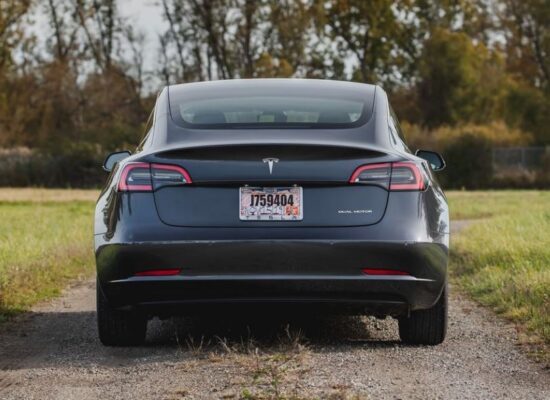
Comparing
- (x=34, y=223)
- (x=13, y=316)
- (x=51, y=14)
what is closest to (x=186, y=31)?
(x=51, y=14)

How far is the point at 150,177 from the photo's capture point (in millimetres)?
6250

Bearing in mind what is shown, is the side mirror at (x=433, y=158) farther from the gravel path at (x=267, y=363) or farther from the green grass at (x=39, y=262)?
the green grass at (x=39, y=262)

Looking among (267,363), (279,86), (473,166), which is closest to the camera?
(267,363)

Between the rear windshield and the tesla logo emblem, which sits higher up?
the rear windshield

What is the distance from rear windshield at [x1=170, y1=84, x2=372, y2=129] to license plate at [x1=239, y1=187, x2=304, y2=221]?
20.9 inches

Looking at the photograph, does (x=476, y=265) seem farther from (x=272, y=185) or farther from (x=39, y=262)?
(x=272, y=185)

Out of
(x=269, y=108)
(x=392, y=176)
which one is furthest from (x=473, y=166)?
(x=392, y=176)

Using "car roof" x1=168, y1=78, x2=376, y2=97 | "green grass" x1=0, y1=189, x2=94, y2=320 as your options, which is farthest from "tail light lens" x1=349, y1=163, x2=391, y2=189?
"green grass" x1=0, y1=189, x2=94, y2=320

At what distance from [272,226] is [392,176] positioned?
2.37 feet

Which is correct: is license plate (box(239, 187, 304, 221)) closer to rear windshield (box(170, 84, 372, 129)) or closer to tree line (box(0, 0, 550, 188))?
rear windshield (box(170, 84, 372, 129))

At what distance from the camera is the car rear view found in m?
6.12

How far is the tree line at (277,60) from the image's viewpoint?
50.4m

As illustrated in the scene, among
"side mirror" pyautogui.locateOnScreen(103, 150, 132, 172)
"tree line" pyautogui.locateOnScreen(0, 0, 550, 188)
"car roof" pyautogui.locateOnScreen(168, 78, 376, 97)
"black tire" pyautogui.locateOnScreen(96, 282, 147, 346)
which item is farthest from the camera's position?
"tree line" pyautogui.locateOnScreen(0, 0, 550, 188)

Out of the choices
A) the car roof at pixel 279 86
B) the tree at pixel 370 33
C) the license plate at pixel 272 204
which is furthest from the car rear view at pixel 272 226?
the tree at pixel 370 33
